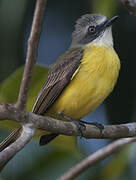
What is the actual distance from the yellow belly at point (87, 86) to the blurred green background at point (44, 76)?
24 cm

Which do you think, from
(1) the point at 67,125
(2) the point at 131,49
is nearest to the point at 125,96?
(2) the point at 131,49

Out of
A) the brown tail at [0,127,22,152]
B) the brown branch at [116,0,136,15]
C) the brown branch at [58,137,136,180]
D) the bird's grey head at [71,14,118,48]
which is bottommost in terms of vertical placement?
the brown branch at [58,137,136,180]

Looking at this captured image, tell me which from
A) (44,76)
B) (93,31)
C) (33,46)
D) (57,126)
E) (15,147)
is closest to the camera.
A: (33,46)

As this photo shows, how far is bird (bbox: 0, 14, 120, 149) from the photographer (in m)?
4.04

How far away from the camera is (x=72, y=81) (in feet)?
13.5

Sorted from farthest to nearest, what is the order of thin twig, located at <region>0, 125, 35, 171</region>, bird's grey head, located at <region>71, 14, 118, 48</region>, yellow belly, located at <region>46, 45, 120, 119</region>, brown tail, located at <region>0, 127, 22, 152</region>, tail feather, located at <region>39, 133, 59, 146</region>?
bird's grey head, located at <region>71, 14, 118, 48</region> → tail feather, located at <region>39, 133, 59, 146</region> → yellow belly, located at <region>46, 45, 120, 119</region> → brown tail, located at <region>0, 127, 22, 152</region> → thin twig, located at <region>0, 125, 35, 171</region>

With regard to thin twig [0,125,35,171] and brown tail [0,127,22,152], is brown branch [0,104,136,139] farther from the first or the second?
brown tail [0,127,22,152]

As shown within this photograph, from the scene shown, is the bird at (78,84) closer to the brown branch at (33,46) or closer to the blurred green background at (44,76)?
the blurred green background at (44,76)

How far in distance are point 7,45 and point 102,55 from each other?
147 cm

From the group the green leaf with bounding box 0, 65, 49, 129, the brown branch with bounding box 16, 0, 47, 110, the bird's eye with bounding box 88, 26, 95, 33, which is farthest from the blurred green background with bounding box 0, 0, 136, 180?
the brown branch with bounding box 16, 0, 47, 110

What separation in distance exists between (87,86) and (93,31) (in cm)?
84

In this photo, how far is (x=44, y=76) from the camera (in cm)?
420

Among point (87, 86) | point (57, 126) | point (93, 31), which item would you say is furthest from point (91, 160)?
point (93, 31)

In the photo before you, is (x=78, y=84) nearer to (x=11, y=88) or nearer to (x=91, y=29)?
(x=11, y=88)
